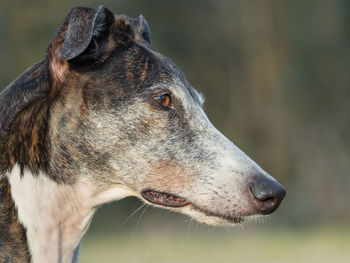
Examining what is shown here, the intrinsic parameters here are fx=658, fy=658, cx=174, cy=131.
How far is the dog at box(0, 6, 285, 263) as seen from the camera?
11.1 feet

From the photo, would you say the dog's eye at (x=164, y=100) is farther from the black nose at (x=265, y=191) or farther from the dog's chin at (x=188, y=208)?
the black nose at (x=265, y=191)

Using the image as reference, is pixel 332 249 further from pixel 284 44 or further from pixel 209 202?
pixel 284 44

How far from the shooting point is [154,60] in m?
3.79

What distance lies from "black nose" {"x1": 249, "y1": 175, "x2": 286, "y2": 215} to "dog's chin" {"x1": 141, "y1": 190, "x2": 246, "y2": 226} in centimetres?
15

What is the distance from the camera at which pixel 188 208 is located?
353cm

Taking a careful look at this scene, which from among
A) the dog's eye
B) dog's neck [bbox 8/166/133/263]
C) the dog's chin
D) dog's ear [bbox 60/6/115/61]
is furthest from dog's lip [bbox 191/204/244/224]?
dog's ear [bbox 60/6/115/61]

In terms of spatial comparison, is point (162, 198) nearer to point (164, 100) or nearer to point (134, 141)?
point (134, 141)

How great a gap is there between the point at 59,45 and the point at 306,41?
12.4 metres

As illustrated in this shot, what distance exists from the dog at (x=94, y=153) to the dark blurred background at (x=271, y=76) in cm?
1046

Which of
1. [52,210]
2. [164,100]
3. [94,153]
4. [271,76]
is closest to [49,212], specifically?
[52,210]

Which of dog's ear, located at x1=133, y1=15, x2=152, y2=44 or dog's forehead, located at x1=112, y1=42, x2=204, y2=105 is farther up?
dog's ear, located at x1=133, y1=15, x2=152, y2=44

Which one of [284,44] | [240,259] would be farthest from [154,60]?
[284,44]

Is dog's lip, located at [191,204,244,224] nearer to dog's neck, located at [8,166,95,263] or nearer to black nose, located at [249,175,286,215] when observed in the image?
black nose, located at [249,175,286,215]

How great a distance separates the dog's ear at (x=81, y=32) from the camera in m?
3.42
